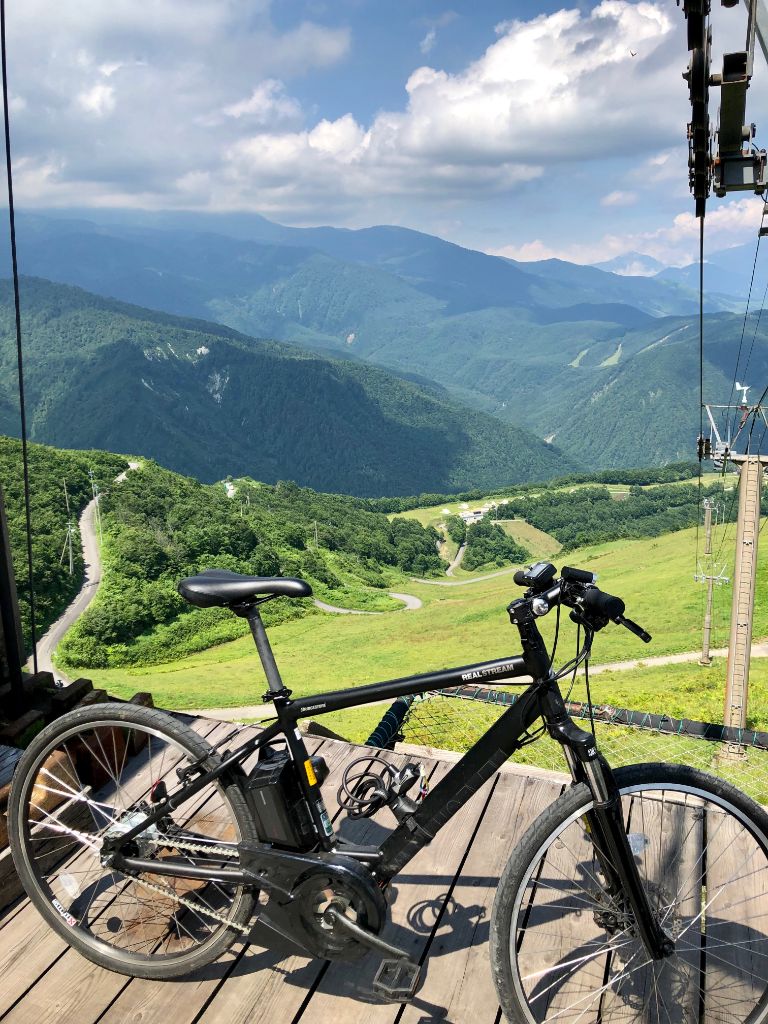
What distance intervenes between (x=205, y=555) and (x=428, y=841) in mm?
69665

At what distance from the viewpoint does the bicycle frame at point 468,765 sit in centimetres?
181

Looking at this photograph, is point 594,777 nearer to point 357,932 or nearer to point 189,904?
point 357,932

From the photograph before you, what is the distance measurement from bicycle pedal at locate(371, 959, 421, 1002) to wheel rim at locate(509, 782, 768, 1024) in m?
0.31

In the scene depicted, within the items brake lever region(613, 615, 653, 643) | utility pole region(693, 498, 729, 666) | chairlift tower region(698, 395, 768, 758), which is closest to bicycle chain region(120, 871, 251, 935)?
brake lever region(613, 615, 653, 643)

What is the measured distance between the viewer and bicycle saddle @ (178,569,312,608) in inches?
81.7

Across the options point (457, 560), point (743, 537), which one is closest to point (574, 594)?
point (743, 537)

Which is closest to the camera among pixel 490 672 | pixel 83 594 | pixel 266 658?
pixel 490 672

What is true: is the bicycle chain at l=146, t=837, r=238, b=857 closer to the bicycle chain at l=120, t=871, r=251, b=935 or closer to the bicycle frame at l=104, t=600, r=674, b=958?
the bicycle frame at l=104, t=600, r=674, b=958

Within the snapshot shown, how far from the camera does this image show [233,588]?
212 centimetres

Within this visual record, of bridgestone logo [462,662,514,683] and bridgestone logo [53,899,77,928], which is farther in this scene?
bridgestone logo [53,899,77,928]

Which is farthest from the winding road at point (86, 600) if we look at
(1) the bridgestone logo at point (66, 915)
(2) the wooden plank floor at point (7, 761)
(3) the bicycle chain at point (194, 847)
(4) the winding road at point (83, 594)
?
(3) the bicycle chain at point (194, 847)

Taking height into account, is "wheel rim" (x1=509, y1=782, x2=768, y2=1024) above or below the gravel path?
above

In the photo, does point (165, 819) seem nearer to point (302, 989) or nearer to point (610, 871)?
point (302, 989)

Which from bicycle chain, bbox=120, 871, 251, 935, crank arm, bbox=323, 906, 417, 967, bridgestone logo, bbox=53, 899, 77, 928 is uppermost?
crank arm, bbox=323, 906, 417, 967
